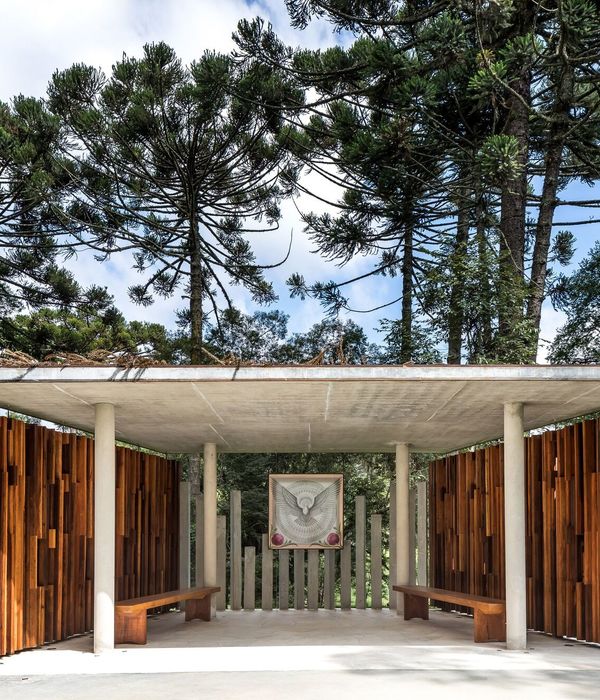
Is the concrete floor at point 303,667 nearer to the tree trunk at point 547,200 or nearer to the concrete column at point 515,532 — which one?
the concrete column at point 515,532

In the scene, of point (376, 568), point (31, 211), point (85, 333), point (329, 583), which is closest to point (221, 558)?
point (329, 583)

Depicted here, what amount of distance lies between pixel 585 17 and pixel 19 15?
16937 millimetres

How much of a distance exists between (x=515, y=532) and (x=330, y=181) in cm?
1020

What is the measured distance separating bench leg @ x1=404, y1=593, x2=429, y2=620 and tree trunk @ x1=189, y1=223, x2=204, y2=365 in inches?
250

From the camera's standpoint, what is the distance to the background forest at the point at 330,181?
1395 cm

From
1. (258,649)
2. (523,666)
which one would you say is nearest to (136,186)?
(258,649)

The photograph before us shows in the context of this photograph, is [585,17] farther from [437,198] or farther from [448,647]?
[448,647]

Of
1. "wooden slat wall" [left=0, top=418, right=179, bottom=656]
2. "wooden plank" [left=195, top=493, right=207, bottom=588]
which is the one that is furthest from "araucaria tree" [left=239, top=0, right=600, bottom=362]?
"wooden slat wall" [left=0, top=418, right=179, bottom=656]

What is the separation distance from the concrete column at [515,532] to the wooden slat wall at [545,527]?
25.2 inches

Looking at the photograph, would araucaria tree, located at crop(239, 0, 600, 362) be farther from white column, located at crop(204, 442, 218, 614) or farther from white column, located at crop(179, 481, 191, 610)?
white column, located at crop(179, 481, 191, 610)

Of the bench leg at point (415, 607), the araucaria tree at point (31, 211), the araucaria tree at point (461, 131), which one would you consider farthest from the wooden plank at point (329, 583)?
the araucaria tree at point (31, 211)

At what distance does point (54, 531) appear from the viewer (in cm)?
842

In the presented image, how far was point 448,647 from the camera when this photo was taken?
8055 millimetres

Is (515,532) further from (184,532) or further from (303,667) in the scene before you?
(184,532)
